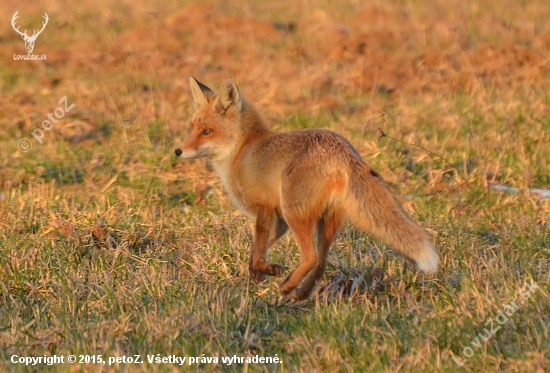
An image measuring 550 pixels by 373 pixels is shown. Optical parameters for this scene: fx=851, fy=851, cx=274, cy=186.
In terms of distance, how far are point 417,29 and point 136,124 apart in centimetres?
608

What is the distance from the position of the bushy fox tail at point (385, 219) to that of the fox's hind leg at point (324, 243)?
14cm

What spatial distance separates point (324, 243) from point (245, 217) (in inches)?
60.7

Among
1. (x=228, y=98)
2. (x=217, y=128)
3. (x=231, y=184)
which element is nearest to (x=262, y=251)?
(x=231, y=184)

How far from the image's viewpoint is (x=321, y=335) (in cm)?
420

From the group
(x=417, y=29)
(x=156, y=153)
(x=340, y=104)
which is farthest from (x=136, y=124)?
(x=417, y=29)

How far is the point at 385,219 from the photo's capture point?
462 centimetres

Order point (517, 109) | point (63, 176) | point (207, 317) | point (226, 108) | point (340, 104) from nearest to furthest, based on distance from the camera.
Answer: point (207, 317) < point (226, 108) < point (63, 176) < point (517, 109) < point (340, 104)

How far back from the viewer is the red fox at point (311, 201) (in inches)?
182

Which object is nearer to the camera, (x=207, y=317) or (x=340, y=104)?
(x=207, y=317)

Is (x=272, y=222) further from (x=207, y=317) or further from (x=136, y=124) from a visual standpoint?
(x=136, y=124)

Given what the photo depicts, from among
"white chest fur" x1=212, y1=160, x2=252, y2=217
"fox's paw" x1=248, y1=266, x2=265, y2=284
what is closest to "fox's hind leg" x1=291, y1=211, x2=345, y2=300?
"fox's paw" x1=248, y1=266, x2=265, y2=284

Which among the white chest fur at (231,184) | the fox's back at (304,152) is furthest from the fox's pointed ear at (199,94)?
the fox's back at (304,152)

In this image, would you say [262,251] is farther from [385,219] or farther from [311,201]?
[385,219]

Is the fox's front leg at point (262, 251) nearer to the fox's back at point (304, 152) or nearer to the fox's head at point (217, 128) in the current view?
the fox's back at point (304, 152)
